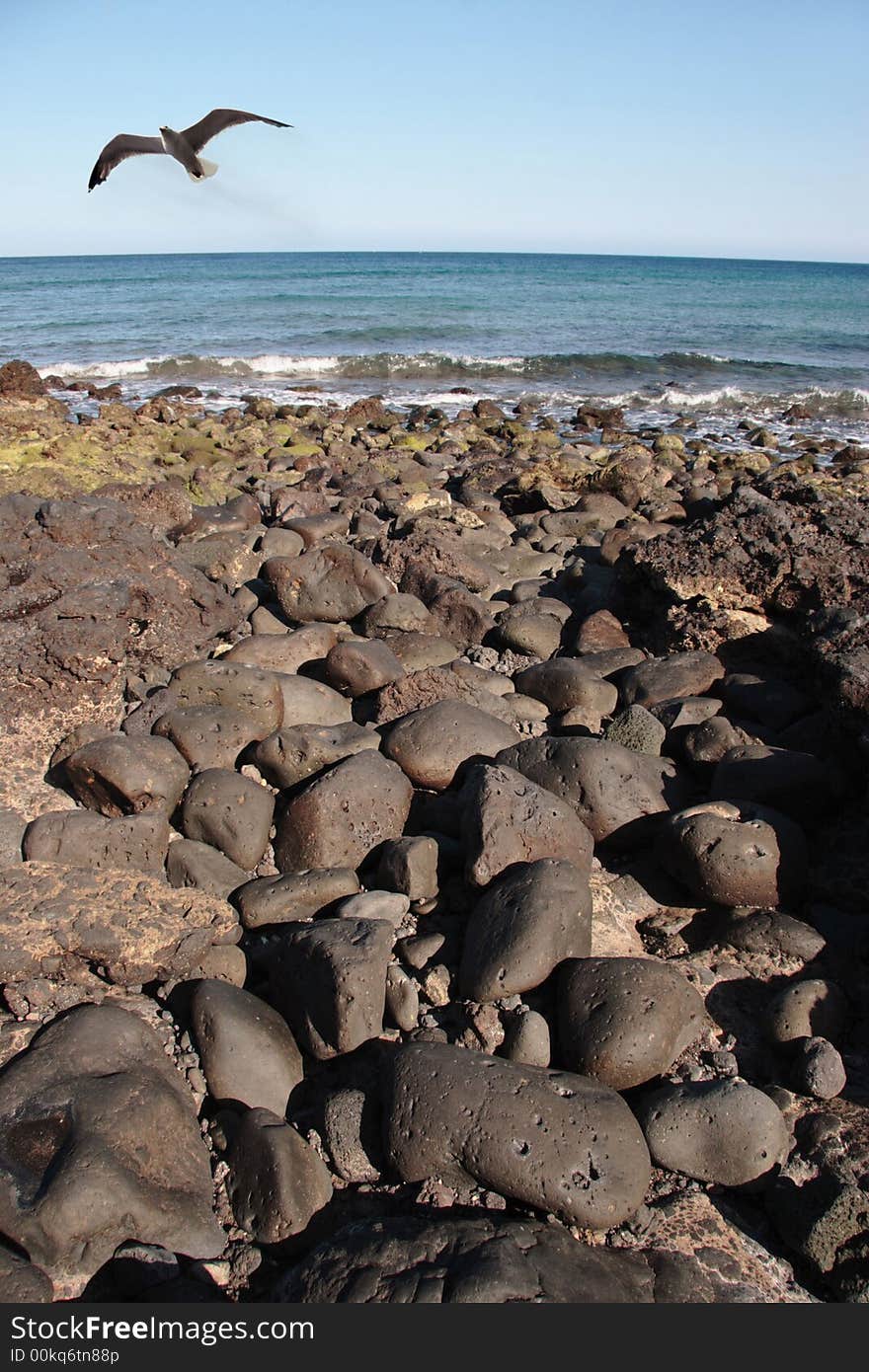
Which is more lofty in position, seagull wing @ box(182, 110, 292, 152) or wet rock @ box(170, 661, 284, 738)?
seagull wing @ box(182, 110, 292, 152)

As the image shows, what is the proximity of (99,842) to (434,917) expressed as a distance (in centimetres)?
138

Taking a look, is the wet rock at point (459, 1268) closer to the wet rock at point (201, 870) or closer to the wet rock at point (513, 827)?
the wet rock at point (513, 827)

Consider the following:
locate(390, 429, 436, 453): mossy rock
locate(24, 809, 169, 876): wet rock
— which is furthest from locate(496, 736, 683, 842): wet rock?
locate(390, 429, 436, 453): mossy rock

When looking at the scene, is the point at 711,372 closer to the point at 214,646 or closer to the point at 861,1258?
the point at 214,646

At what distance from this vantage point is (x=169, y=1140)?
257 centimetres

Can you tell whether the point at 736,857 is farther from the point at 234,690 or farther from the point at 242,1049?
the point at 234,690

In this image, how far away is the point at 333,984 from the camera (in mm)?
2953

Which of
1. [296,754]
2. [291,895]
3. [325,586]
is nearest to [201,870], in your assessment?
[291,895]

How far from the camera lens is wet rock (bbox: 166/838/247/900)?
3586mm

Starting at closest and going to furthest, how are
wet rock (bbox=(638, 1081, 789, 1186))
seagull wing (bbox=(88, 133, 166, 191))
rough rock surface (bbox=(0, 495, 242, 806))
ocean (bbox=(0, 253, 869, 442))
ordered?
wet rock (bbox=(638, 1081, 789, 1186)) < rough rock surface (bbox=(0, 495, 242, 806)) < seagull wing (bbox=(88, 133, 166, 191)) < ocean (bbox=(0, 253, 869, 442))

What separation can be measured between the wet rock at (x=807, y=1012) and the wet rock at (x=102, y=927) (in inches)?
77.1

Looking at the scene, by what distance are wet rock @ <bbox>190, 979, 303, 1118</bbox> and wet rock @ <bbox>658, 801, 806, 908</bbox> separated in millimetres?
1700

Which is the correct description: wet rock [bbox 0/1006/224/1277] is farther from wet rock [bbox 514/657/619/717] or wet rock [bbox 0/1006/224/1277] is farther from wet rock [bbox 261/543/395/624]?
wet rock [bbox 261/543/395/624]

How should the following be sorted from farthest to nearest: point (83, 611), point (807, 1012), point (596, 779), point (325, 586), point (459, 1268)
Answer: point (325, 586), point (83, 611), point (596, 779), point (807, 1012), point (459, 1268)
